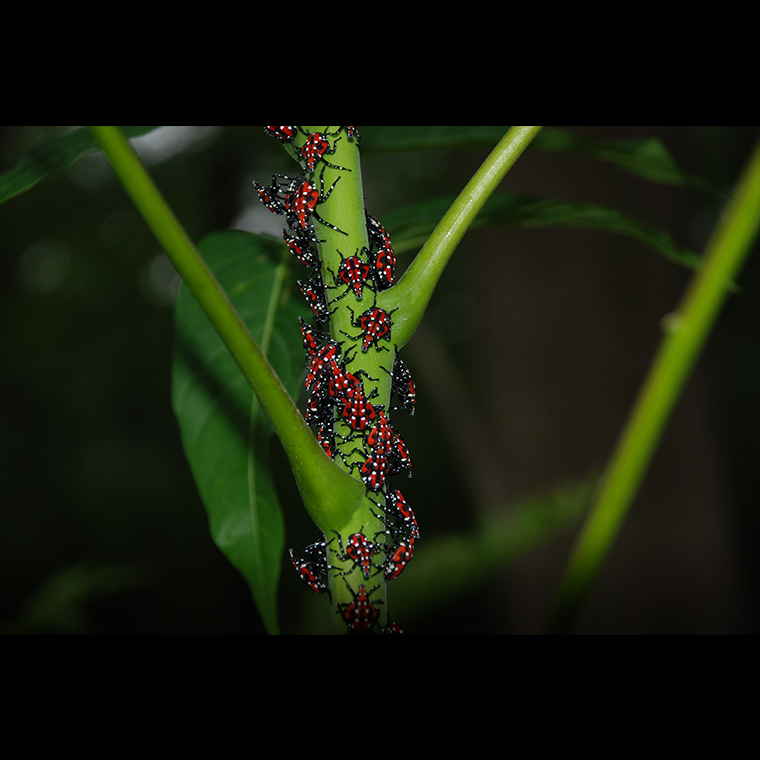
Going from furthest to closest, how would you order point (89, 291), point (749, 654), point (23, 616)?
point (89, 291), point (23, 616), point (749, 654)

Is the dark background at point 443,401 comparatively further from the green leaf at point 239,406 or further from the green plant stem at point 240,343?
the green plant stem at point 240,343

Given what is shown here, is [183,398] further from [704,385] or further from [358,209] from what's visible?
[704,385]

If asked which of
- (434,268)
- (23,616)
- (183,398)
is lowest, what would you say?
Result: (434,268)

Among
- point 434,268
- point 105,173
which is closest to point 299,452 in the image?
point 434,268

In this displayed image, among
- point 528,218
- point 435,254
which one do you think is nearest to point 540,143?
point 528,218

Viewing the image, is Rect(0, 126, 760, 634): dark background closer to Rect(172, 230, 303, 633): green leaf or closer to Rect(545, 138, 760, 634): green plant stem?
Rect(172, 230, 303, 633): green leaf

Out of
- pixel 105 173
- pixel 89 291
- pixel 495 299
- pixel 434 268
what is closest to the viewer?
pixel 434 268

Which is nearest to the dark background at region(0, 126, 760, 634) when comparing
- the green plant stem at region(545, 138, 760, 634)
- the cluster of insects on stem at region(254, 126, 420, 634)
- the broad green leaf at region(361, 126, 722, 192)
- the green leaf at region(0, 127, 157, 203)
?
the broad green leaf at region(361, 126, 722, 192)

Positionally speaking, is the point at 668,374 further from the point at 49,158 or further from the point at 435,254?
the point at 49,158
